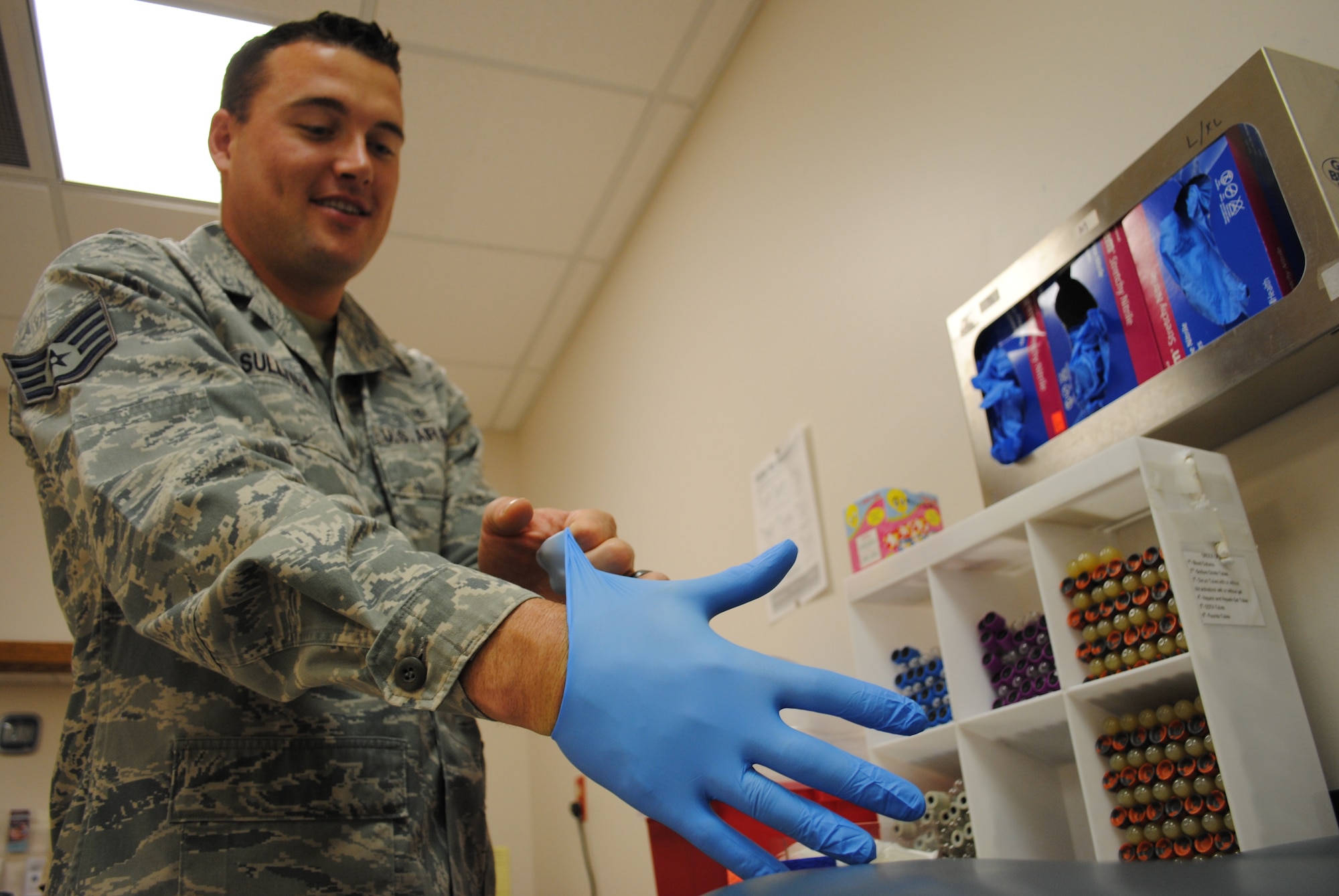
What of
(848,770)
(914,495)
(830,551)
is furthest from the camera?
(830,551)

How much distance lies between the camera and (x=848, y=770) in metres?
0.57

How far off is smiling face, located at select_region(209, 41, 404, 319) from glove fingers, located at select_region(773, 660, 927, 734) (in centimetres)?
91

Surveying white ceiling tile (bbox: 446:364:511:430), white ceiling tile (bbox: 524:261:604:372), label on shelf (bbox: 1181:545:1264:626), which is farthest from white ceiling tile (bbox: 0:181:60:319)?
label on shelf (bbox: 1181:545:1264:626)

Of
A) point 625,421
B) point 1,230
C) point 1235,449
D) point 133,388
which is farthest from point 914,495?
point 1,230

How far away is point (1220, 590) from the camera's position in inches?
40.7

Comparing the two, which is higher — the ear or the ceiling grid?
the ceiling grid

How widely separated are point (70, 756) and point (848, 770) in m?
0.74

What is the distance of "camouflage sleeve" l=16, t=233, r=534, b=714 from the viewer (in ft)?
2.09

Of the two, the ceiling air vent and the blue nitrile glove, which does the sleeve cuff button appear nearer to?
the blue nitrile glove

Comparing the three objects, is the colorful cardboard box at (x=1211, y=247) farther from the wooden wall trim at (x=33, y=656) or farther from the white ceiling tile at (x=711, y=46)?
the wooden wall trim at (x=33, y=656)

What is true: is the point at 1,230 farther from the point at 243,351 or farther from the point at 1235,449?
the point at 1235,449

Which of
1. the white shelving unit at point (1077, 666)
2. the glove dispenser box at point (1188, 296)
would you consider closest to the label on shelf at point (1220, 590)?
the white shelving unit at point (1077, 666)

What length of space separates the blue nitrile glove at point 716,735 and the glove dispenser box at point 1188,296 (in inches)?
28.0

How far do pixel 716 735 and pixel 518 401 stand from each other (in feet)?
12.1
